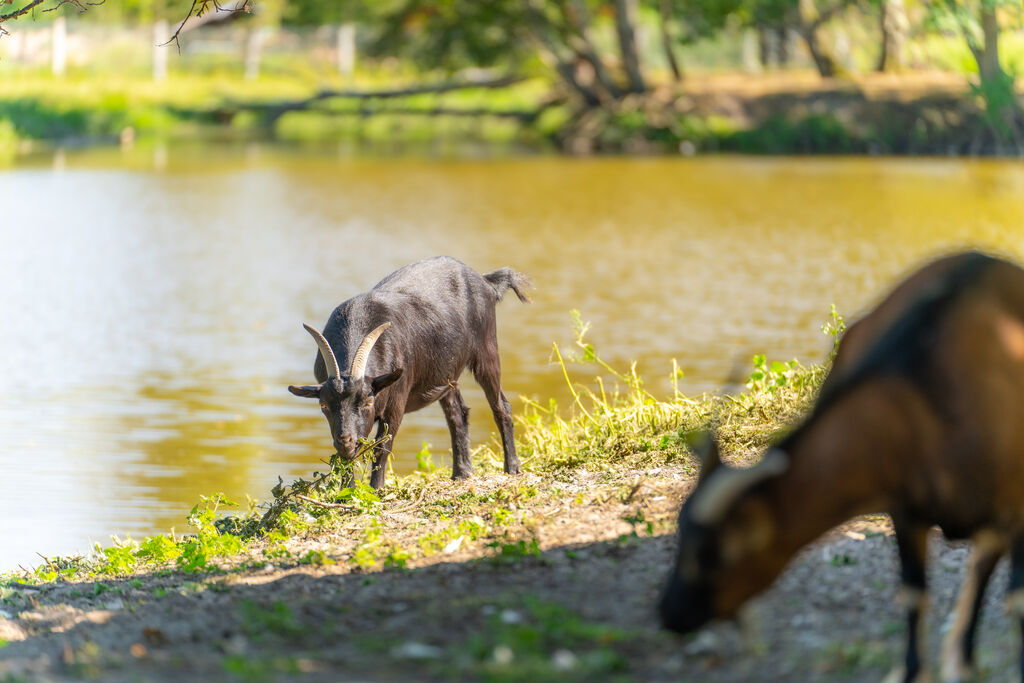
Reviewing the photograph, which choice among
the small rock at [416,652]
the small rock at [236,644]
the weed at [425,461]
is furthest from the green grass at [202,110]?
the small rock at [416,652]

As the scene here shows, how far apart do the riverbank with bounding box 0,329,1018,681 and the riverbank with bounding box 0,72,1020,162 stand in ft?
90.1

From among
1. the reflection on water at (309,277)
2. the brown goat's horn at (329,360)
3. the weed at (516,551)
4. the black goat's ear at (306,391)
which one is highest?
the brown goat's horn at (329,360)

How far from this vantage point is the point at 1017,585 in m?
4.47

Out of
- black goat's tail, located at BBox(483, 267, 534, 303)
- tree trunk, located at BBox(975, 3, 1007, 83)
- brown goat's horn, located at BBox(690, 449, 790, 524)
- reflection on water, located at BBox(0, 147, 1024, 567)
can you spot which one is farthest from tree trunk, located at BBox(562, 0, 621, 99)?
brown goat's horn, located at BBox(690, 449, 790, 524)

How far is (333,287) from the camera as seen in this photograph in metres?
17.5

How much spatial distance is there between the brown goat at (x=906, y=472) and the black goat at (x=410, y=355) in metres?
3.71

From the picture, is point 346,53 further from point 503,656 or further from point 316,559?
point 503,656

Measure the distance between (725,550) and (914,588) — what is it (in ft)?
2.59

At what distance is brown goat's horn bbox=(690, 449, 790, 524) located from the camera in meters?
4.18

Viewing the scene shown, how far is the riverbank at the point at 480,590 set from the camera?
4863 mm

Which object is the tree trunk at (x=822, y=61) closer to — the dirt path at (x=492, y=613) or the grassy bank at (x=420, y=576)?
the grassy bank at (x=420, y=576)

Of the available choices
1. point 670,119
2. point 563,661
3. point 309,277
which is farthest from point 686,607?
point 670,119

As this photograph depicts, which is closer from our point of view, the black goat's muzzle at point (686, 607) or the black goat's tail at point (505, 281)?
the black goat's muzzle at point (686, 607)

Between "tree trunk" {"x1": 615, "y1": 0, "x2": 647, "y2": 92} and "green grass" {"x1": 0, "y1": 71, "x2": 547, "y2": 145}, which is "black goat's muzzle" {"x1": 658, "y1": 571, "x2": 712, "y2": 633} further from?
"green grass" {"x1": 0, "y1": 71, "x2": 547, "y2": 145}
